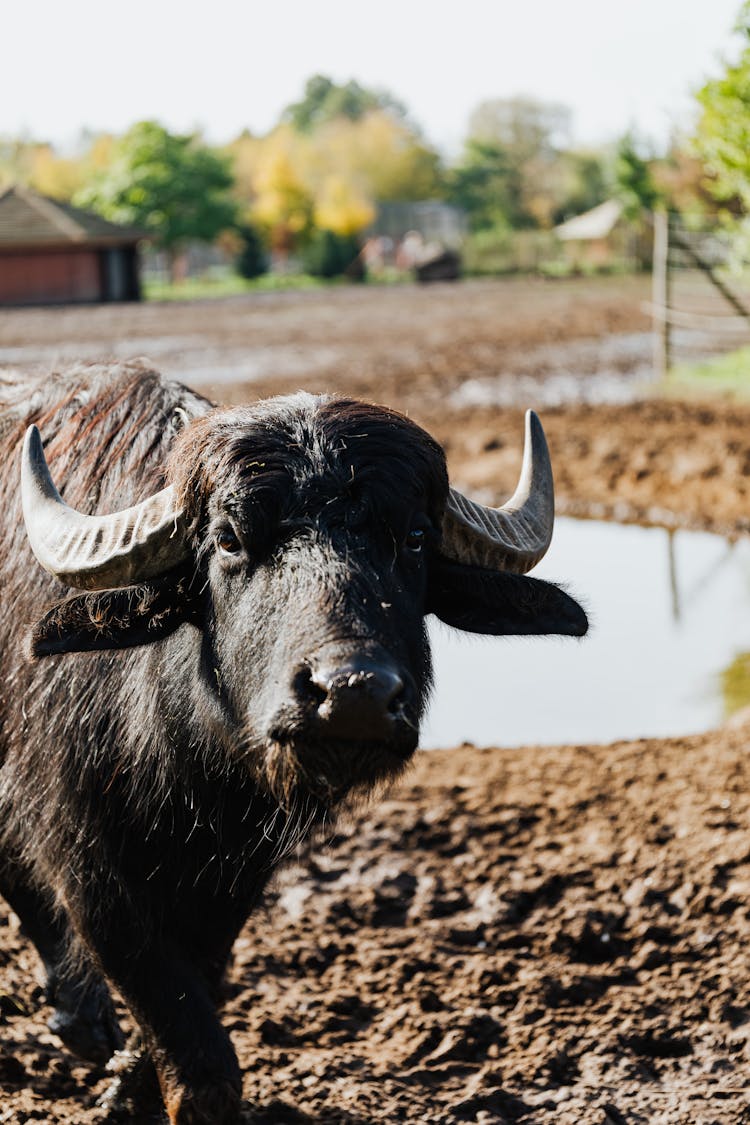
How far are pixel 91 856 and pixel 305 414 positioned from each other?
1226 mm

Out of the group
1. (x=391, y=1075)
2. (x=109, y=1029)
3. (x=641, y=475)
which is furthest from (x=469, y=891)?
(x=641, y=475)

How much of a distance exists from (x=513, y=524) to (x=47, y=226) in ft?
154

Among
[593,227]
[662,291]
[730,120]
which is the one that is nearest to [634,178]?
[593,227]

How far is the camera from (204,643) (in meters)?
3.15

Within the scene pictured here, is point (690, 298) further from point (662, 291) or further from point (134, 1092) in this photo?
point (134, 1092)

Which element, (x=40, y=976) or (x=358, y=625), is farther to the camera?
(x=40, y=976)

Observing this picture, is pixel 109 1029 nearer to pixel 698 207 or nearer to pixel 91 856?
pixel 91 856

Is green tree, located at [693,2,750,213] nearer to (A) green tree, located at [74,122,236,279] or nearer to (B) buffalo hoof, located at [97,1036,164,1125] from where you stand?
(B) buffalo hoof, located at [97,1036,164,1125]

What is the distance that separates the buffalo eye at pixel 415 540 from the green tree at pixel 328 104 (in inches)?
5662

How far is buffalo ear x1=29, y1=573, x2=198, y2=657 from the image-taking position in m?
3.01

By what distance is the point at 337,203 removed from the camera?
7506 cm

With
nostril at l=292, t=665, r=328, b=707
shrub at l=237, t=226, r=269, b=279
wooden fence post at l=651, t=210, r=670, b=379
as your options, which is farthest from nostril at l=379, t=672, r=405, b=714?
shrub at l=237, t=226, r=269, b=279

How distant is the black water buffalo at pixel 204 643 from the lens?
275 centimetres

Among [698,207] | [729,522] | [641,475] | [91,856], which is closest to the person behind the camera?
[91,856]
